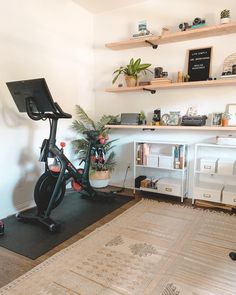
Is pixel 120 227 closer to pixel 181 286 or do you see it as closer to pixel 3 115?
pixel 181 286

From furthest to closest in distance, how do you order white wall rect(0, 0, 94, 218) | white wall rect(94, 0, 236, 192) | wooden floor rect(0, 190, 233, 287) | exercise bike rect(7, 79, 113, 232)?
white wall rect(94, 0, 236, 192) < white wall rect(0, 0, 94, 218) < exercise bike rect(7, 79, 113, 232) < wooden floor rect(0, 190, 233, 287)

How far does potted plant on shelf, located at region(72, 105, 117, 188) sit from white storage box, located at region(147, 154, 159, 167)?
65cm

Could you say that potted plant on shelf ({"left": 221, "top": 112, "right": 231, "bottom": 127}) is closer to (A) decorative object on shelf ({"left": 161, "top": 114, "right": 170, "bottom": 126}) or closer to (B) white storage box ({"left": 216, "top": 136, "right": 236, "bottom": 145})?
(B) white storage box ({"left": 216, "top": 136, "right": 236, "bottom": 145})

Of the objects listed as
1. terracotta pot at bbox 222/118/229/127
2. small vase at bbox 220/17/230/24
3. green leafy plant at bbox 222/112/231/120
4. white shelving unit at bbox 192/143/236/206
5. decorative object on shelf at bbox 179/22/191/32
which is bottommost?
white shelving unit at bbox 192/143/236/206

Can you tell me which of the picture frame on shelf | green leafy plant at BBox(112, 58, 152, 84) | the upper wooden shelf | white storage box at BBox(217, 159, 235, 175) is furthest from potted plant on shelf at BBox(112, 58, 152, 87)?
white storage box at BBox(217, 159, 235, 175)

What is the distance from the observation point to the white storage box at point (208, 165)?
305cm

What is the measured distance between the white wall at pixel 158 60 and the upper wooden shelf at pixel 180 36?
0.07m

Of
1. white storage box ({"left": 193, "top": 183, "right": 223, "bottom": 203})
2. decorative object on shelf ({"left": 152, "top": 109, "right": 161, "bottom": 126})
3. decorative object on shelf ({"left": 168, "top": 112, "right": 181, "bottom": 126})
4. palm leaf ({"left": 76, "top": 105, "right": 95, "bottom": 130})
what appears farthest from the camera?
palm leaf ({"left": 76, "top": 105, "right": 95, "bottom": 130})

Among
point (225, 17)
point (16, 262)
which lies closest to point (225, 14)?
point (225, 17)

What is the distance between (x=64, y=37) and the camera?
3576 millimetres

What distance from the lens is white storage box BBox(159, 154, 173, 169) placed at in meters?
3.33

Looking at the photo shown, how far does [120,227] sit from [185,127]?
148cm

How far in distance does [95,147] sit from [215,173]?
5.22 feet

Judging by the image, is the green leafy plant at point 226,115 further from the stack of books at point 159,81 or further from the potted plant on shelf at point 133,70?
the potted plant on shelf at point 133,70
